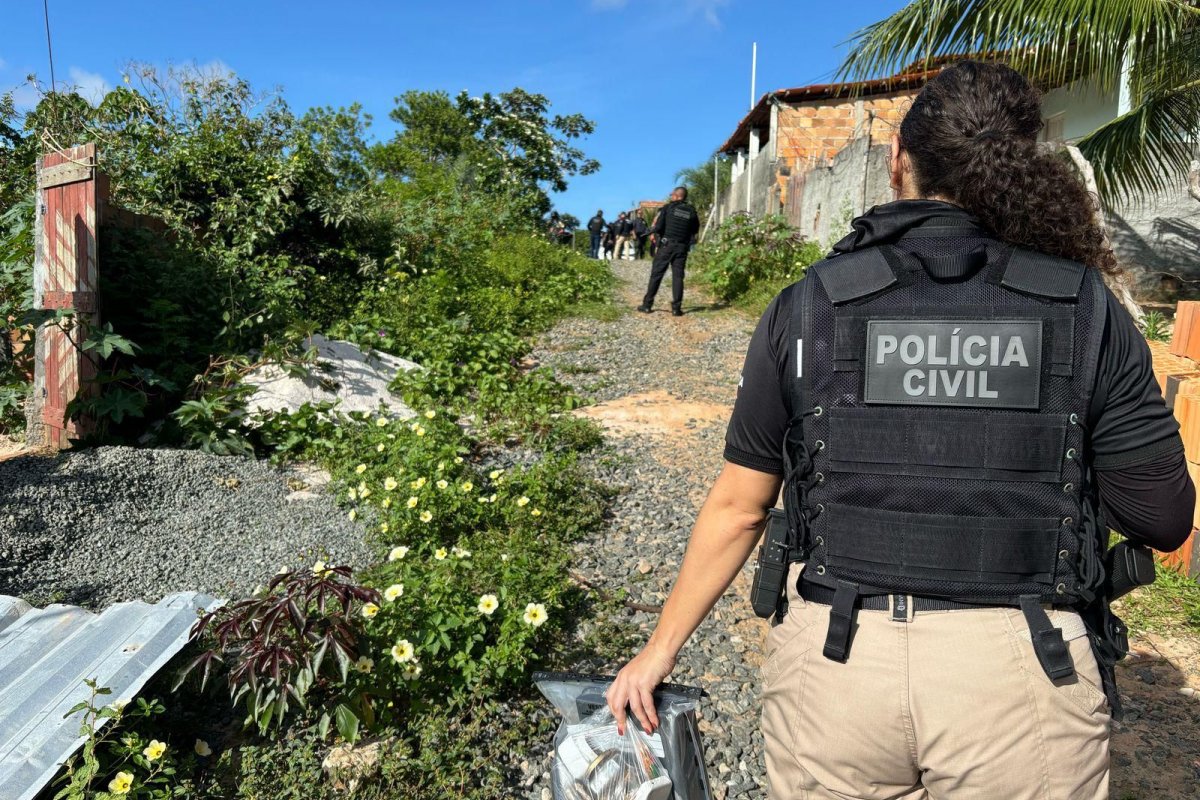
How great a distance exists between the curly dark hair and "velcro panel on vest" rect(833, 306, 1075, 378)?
5.4 inches

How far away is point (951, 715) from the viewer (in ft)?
4.11

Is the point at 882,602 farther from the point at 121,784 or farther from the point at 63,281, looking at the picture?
the point at 63,281

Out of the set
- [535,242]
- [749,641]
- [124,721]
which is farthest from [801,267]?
[124,721]

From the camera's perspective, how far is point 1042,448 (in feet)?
4.21

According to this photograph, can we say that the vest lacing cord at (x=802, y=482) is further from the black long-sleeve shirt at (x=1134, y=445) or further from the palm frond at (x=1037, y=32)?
the palm frond at (x=1037, y=32)

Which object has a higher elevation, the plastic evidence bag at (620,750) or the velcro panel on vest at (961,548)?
the velcro panel on vest at (961,548)

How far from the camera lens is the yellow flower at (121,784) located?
2062 mm

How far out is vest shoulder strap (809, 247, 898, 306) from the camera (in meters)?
1.35

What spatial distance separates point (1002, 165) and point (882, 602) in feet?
2.41

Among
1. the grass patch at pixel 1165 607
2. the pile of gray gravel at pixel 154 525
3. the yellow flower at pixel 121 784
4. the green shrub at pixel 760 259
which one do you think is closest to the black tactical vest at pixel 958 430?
the yellow flower at pixel 121 784

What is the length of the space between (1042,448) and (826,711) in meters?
0.54

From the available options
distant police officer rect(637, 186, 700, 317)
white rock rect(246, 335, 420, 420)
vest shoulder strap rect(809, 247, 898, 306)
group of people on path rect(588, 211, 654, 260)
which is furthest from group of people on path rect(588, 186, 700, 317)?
group of people on path rect(588, 211, 654, 260)

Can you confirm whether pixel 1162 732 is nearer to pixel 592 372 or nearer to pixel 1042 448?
pixel 1042 448

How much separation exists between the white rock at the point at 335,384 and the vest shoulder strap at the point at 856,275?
14.6 feet
